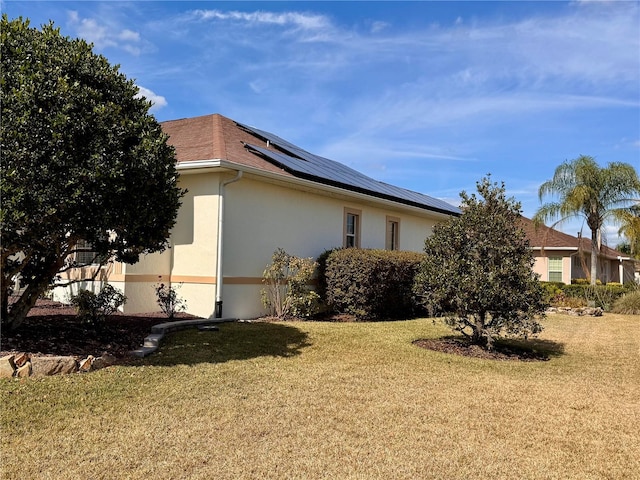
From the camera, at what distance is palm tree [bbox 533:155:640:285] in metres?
22.6

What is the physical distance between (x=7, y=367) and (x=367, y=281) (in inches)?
307

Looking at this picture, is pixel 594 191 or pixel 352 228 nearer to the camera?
pixel 352 228

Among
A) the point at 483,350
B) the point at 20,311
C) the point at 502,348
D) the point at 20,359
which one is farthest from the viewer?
the point at 502,348

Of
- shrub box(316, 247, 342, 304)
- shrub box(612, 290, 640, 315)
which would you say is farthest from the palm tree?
shrub box(316, 247, 342, 304)

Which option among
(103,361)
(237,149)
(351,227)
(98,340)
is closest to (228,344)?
(98,340)

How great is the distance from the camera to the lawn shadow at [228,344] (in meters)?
7.07

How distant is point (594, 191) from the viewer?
2281 cm

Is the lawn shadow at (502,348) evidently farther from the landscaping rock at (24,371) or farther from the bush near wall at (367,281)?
the landscaping rock at (24,371)

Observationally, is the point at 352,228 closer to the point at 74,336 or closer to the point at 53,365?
the point at 74,336

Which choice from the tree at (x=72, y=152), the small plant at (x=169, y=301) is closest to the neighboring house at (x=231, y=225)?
the small plant at (x=169, y=301)

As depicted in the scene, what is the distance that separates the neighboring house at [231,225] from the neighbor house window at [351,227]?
2.48 ft

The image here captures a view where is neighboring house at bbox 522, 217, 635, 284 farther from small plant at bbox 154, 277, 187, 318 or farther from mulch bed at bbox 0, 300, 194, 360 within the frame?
mulch bed at bbox 0, 300, 194, 360

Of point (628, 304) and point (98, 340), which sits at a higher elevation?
point (628, 304)

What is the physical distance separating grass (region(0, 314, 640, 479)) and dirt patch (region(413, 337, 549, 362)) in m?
0.59
